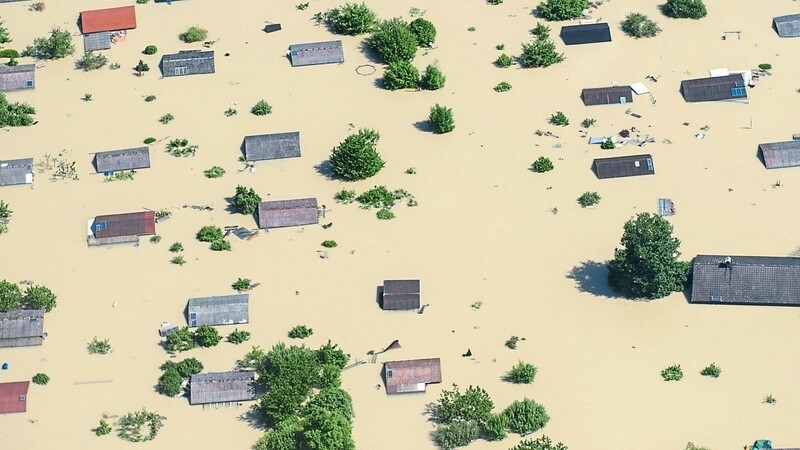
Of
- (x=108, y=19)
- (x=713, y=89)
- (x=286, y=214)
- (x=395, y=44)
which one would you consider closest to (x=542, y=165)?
(x=713, y=89)

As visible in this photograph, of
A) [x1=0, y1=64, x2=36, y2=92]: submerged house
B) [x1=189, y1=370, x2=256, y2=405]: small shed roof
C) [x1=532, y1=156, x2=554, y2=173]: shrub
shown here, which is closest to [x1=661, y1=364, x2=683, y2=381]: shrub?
[x1=532, y1=156, x2=554, y2=173]: shrub

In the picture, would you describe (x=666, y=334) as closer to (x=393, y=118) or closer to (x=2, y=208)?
(x=393, y=118)

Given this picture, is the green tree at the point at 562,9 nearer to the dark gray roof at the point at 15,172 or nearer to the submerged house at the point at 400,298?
the submerged house at the point at 400,298

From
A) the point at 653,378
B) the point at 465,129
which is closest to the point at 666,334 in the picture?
the point at 653,378

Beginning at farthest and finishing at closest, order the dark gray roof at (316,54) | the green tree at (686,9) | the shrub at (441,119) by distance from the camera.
A: the green tree at (686,9), the dark gray roof at (316,54), the shrub at (441,119)

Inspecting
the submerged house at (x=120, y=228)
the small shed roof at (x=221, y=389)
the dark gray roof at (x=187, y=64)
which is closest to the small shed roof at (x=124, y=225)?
the submerged house at (x=120, y=228)

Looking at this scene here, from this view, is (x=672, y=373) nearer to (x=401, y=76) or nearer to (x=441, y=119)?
(x=441, y=119)
